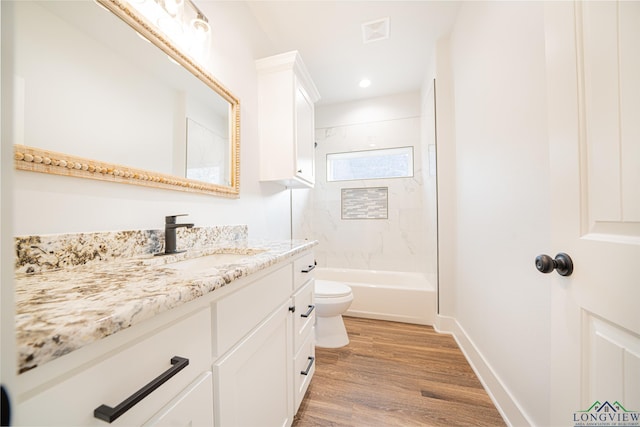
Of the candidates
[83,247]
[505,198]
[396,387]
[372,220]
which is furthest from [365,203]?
[83,247]

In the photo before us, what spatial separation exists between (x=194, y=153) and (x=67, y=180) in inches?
21.1

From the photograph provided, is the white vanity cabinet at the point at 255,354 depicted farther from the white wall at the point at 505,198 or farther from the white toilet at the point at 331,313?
the white wall at the point at 505,198

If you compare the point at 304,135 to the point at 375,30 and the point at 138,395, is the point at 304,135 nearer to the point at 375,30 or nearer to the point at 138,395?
the point at 375,30

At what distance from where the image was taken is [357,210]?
121 inches

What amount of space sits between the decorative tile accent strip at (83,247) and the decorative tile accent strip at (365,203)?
2.26 meters

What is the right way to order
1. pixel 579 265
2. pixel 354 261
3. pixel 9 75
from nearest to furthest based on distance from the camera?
1. pixel 9 75
2. pixel 579 265
3. pixel 354 261

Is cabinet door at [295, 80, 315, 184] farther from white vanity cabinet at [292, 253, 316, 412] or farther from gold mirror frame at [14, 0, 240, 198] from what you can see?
white vanity cabinet at [292, 253, 316, 412]

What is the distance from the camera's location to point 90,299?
1.34 feet

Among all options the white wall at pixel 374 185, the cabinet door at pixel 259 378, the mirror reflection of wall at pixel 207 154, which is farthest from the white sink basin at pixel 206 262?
the white wall at pixel 374 185

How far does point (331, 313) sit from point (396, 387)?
0.63 m

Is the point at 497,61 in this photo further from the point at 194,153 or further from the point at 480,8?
the point at 194,153

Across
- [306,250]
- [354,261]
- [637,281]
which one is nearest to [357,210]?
[354,261]

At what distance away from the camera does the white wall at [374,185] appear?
2.85 metres

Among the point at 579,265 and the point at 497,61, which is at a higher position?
the point at 497,61
